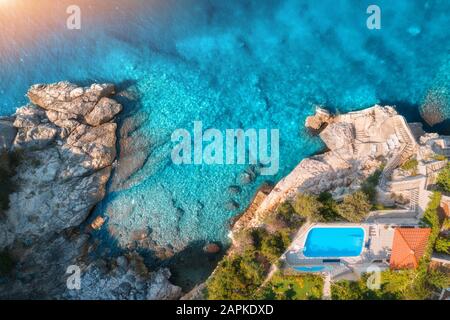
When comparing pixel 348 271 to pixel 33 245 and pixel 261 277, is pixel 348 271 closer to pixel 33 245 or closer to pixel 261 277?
pixel 261 277

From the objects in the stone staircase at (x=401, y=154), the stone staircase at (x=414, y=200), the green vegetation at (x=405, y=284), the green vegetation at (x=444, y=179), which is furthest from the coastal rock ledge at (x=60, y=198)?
the green vegetation at (x=444, y=179)

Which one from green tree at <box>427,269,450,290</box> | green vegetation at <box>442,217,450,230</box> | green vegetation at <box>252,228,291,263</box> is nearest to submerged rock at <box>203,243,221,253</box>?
green vegetation at <box>252,228,291,263</box>

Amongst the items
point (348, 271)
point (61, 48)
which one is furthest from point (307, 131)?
point (61, 48)

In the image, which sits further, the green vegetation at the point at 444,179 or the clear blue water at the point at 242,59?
the clear blue water at the point at 242,59

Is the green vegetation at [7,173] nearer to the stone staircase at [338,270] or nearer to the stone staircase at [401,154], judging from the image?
the stone staircase at [338,270]

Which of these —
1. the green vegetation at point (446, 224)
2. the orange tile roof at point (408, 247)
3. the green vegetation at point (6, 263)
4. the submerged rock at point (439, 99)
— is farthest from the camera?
the submerged rock at point (439, 99)

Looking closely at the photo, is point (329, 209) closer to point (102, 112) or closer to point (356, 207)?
point (356, 207)

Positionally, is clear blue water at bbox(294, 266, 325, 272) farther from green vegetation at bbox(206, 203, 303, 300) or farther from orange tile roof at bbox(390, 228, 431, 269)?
orange tile roof at bbox(390, 228, 431, 269)
